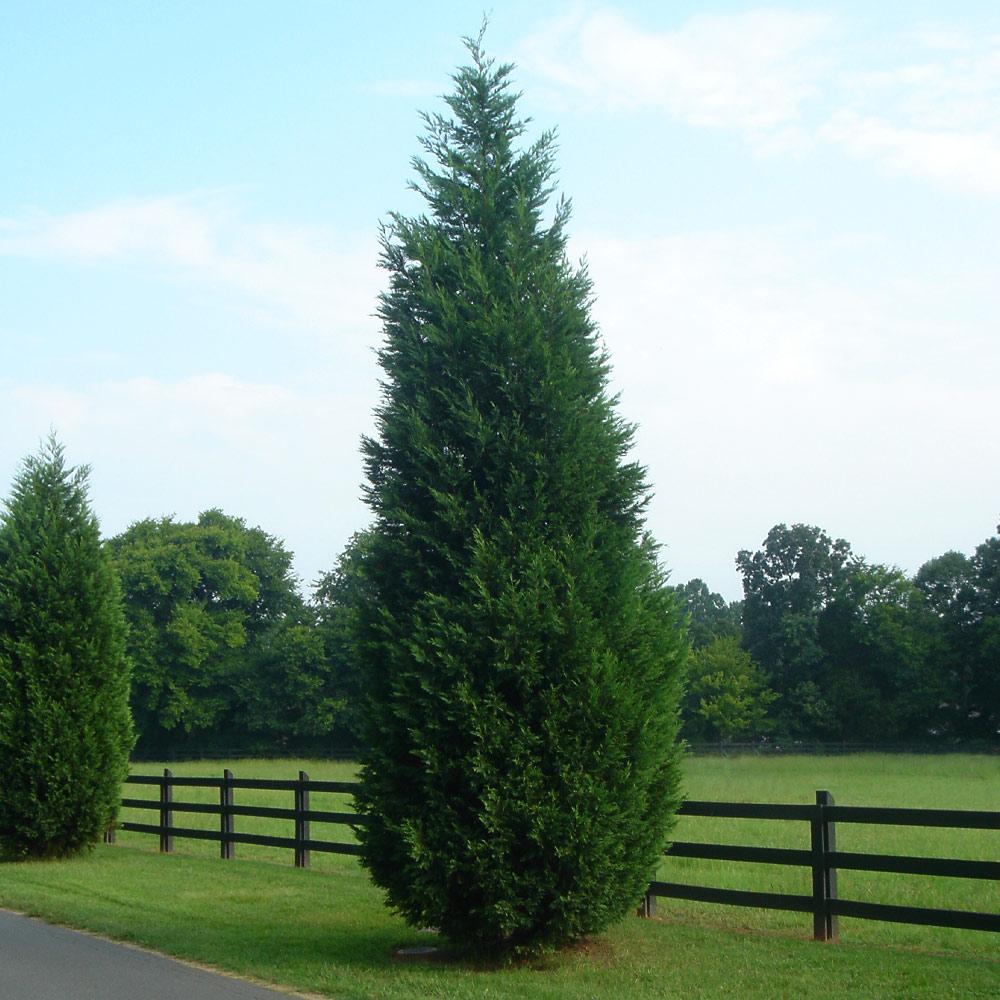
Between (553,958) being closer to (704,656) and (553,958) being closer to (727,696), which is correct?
(727,696)

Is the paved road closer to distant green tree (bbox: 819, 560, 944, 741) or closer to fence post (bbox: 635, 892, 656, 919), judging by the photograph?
fence post (bbox: 635, 892, 656, 919)

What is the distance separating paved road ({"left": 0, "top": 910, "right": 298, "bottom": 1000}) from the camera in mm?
7984

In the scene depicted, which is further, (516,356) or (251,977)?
(516,356)

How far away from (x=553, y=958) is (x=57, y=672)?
10.7 m

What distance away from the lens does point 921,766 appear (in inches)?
1692

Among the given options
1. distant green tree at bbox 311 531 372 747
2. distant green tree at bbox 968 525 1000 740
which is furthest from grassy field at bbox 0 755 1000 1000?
distant green tree at bbox 968 525 1000 740

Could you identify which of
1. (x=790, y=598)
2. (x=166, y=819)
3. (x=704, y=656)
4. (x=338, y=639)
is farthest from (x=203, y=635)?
(x=166, y=819)

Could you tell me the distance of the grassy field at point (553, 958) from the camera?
7.88m

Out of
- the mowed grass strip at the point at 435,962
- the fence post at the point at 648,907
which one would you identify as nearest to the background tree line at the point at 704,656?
the mowed grass strip at the point at 435,962

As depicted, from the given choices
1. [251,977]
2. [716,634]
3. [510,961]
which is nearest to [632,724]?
[510,961]

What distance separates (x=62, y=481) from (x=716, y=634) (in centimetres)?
5854

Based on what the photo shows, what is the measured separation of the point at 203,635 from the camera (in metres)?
65.2

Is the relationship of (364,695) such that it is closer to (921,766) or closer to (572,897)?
(572,897)

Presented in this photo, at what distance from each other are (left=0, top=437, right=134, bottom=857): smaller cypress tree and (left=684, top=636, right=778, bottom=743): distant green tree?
1933 inches
